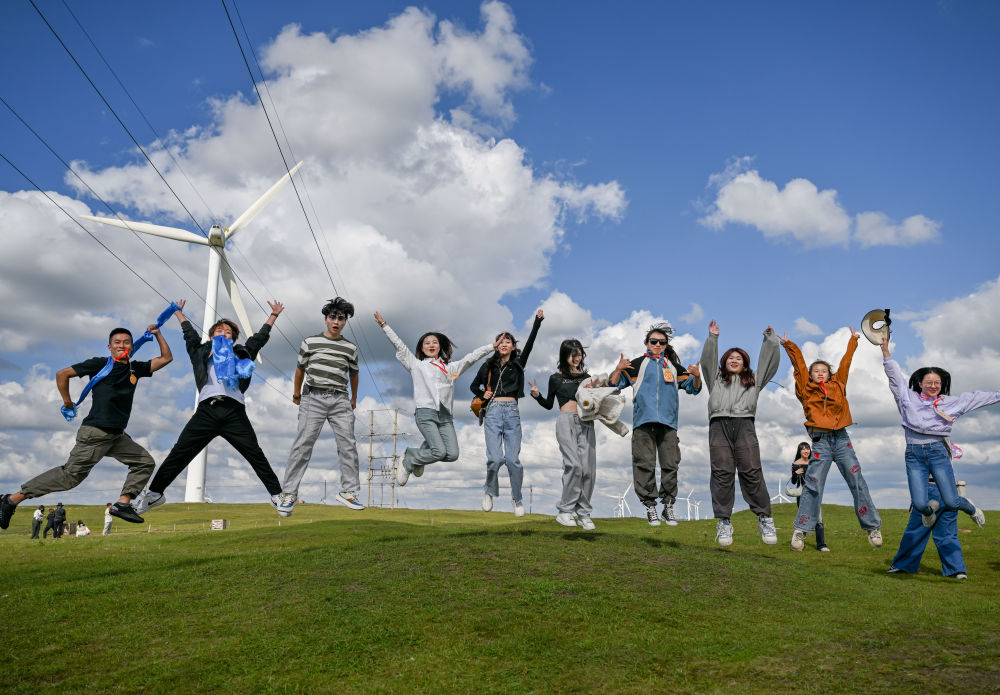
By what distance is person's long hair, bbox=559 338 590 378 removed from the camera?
1348 centimetres

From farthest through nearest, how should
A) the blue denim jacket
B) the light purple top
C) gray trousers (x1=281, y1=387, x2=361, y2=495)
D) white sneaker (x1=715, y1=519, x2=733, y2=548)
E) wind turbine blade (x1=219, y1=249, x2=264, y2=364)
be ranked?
wind turbine blade (x1=219, y1=249, x2=264, y2=364) → the light purple top → white sneaker (x1=715, y1=519, x2=733, y2=548) → the blue denim jacket → gray trousers (x1=281, y1=387, x2=361, y2=495)

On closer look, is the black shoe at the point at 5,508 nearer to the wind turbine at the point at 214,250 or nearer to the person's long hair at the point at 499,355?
the person's long hair at the point at 499,355

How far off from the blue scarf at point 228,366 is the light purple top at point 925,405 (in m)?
12.4

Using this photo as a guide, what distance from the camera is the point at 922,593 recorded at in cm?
1522

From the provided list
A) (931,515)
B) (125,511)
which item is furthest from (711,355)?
(125,511)

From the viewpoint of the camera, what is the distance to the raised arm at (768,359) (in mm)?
13180

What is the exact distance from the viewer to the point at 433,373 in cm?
1288

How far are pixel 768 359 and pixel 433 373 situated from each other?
6372 millimetres

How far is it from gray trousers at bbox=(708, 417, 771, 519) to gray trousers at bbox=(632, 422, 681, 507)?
2.83 ft

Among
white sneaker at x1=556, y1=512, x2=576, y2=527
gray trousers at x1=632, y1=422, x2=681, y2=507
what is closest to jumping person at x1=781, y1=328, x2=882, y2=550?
gray trousers at x1=632, y1=422, x2=681, y2=507

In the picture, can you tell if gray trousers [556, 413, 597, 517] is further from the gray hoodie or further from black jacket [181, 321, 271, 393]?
black jacket [181, 321, 271, 393]

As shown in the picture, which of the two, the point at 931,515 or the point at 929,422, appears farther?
the point at 931,515

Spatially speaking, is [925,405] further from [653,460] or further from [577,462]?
[577,462]

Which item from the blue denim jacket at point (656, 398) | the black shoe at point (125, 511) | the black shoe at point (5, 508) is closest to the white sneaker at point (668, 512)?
the blue denim jacket at point (656, 398)
